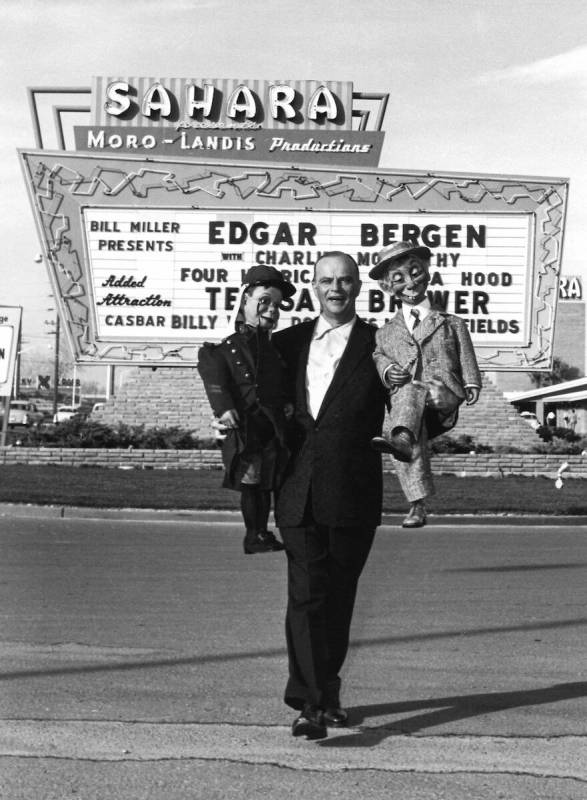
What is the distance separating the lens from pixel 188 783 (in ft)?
15.7

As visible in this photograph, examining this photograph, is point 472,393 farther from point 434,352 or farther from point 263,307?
point 263,307

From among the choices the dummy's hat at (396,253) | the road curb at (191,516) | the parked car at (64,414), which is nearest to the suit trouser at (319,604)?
the dummy's hat at (396,253)

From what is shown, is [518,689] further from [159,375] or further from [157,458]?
[159,375]

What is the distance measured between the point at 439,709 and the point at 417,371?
70.0 inches

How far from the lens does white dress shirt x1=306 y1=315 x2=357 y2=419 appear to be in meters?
5.75

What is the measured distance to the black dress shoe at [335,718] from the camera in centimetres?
562

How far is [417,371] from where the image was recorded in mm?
5461

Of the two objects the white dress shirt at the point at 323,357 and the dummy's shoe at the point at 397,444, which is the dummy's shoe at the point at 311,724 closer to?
the dummy's shoe at the point at 397,444

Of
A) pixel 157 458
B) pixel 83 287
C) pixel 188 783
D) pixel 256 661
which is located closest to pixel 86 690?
pixel 256 661

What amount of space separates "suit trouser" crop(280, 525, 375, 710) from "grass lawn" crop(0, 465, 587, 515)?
14.1 meters

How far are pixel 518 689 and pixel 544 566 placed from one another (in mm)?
6610

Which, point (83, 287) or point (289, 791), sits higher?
point (83, 287)

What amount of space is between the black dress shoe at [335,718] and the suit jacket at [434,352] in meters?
1.49

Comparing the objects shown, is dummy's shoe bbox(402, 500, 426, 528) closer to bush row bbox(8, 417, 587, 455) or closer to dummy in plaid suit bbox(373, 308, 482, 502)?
dummy in plaid suit bbox(373, 308, 482, 502)
